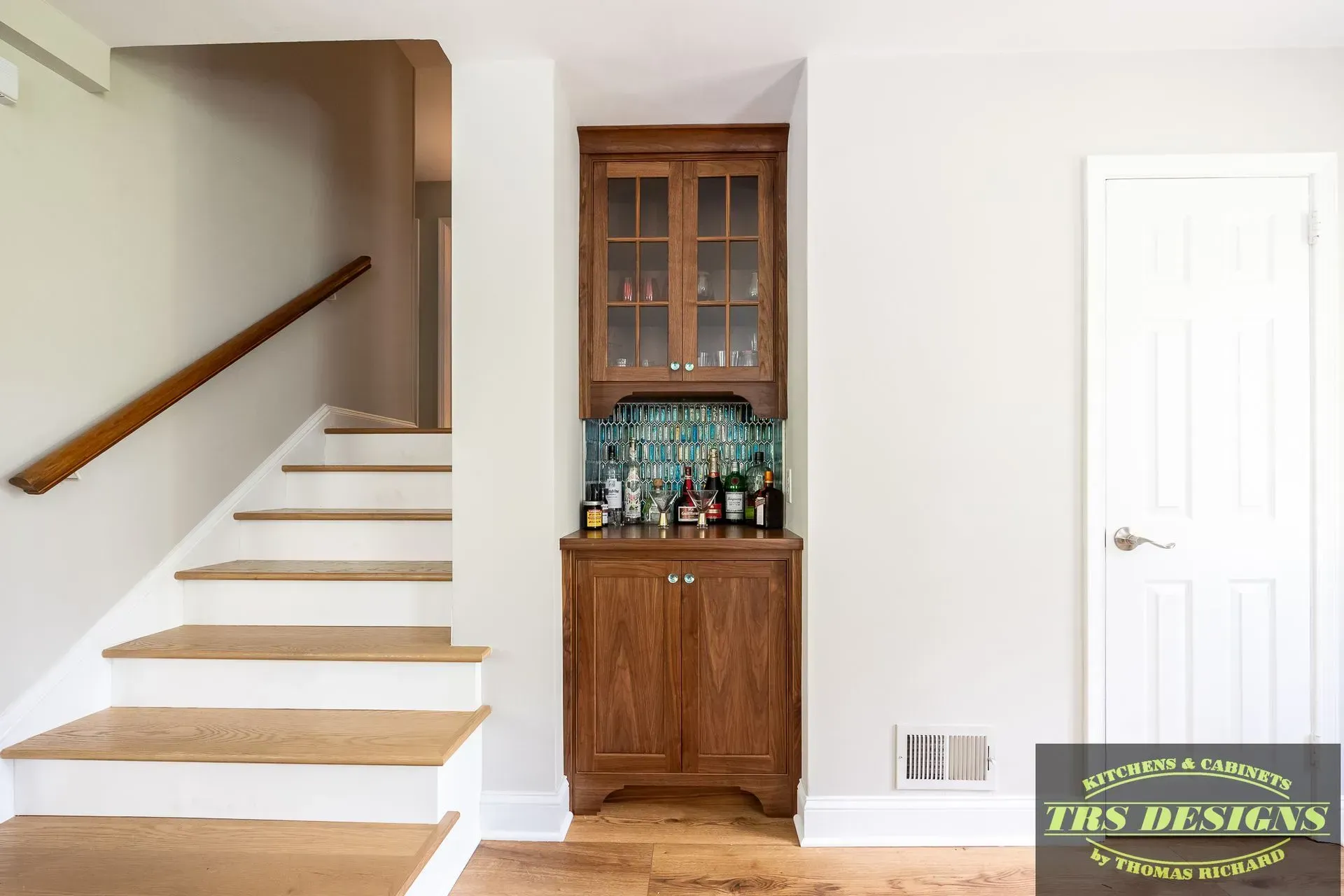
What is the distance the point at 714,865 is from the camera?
6.77 feet

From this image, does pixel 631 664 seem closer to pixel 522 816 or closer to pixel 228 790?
pixel 522 816

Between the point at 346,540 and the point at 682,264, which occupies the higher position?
the point at 682,264

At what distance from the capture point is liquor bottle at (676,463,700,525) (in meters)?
2.76

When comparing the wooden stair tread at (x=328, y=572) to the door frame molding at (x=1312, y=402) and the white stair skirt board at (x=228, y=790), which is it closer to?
the white stair skirt board at (x=228, y=790)

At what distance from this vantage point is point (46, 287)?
197cm

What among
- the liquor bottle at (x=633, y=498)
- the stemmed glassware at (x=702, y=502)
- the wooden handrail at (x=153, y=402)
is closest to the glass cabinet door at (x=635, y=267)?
the liquor bottle at (x=633, y=498)

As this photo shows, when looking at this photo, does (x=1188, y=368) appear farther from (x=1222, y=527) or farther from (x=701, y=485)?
(x=701, y=485)

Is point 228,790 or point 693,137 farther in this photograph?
point 693,137

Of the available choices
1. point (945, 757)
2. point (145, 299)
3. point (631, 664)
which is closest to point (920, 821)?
point (945, 757)

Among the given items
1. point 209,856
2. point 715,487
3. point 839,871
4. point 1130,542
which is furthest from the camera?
point 715,487

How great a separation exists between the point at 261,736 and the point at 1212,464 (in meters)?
2.85

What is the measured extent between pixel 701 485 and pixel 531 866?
1440mm

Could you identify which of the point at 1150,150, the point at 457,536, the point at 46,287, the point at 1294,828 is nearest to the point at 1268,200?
the point at 1150,150

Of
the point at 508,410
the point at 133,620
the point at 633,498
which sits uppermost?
the point at 508,410
